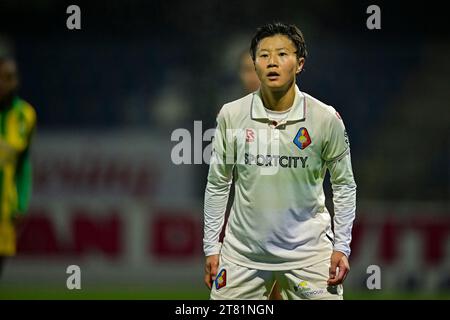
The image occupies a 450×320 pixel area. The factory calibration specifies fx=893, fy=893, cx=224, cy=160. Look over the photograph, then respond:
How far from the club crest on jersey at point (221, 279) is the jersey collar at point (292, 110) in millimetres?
766

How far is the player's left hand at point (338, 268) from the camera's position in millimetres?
4230

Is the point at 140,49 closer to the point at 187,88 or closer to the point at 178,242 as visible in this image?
the point at 187,88

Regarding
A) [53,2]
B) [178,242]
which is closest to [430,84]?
[178,242]

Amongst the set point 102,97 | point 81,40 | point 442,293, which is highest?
point 81,40

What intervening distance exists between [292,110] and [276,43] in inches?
13.0

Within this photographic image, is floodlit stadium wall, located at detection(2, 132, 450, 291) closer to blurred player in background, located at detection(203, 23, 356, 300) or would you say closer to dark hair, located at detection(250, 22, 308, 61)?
blurred player in background, located at detection(203, 23, 356, 300)

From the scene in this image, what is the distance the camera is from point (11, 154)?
7.02 m

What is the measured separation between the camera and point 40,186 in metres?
9.36

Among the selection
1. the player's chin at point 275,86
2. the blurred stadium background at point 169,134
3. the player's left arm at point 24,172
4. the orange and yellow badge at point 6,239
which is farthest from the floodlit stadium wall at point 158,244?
the player's chin at point 275,86

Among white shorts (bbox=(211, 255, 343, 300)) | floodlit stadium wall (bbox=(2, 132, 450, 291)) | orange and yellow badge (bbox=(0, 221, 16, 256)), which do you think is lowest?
floodlit stadium wall (bbox=(2, 132, 450, 291))

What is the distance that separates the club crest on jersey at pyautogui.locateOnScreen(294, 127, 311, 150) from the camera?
426 cm

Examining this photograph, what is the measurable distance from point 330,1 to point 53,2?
335 cm

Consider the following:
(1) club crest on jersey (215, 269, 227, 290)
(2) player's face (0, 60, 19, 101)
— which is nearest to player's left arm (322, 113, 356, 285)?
(1) club crest on jersey (215, 269, 227, 290)

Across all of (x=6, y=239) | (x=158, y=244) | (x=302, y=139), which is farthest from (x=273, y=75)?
(x=158, y=244)
